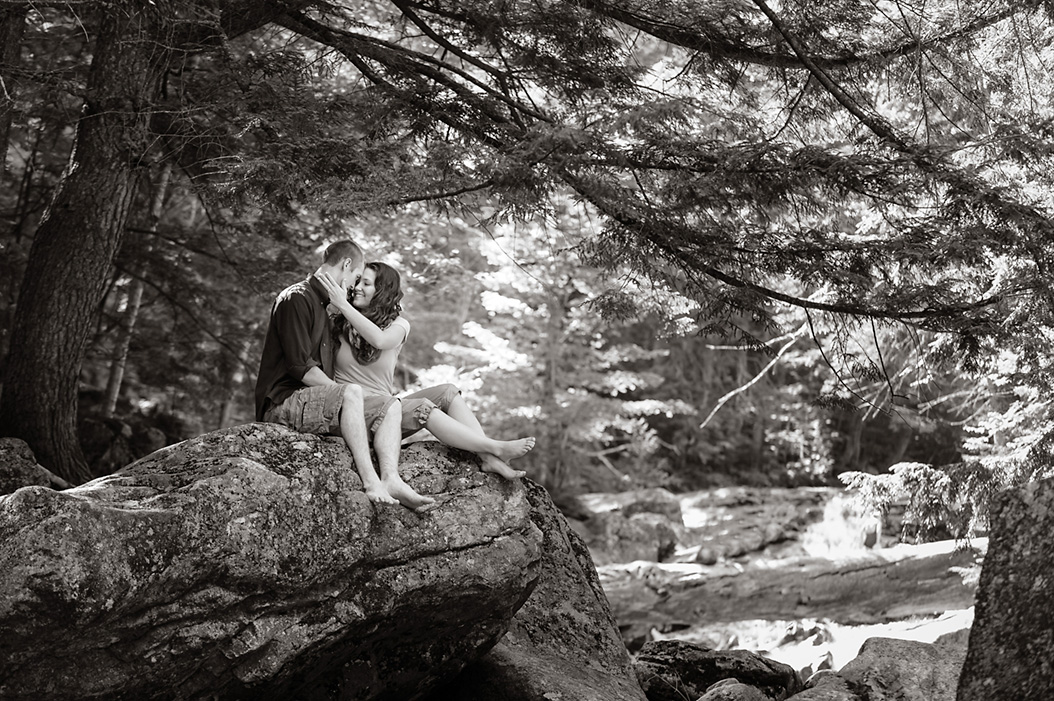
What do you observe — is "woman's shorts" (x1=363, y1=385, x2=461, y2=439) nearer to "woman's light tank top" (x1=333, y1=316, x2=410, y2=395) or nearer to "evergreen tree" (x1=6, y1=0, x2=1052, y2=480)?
"woman's light tank top" (x1=333, y1=316, x2=410, y2=395)

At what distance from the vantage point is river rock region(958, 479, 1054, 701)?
171 inches

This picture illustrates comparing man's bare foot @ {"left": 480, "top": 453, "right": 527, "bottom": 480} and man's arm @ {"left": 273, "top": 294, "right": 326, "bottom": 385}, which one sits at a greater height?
man's arm @ {"left": 273, "top": 294, "right": 326, "bottom": 385}

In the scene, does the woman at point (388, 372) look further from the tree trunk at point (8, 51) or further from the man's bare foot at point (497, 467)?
the tree trunk at point (8, 51)

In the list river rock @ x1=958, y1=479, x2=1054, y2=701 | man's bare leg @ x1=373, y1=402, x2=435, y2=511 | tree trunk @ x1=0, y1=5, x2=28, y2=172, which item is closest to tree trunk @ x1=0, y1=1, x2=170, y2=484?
tree trunk @ x1=0, y1=5, x2=28, y2=172

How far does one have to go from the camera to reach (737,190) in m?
7.12

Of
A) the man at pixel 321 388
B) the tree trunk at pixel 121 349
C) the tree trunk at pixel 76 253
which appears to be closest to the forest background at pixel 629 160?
the tree trunk at pixel 76 253

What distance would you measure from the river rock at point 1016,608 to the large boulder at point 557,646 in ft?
8.64

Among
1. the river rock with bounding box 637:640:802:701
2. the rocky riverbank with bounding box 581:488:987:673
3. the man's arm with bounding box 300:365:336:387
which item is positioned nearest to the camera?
the man's arm with bounding box 300:365:336:387

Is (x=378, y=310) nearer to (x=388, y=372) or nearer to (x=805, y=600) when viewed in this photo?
(x=388, y=372)

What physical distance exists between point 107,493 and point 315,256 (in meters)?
7.02

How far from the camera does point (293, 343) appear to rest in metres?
6.10

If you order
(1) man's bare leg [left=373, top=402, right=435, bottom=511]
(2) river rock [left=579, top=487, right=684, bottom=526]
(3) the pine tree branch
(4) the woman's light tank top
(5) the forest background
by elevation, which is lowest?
(2) river rock [left=579, top=487, right=684, bottom=526]

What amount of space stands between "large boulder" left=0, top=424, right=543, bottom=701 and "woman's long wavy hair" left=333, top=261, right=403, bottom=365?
2.27ft

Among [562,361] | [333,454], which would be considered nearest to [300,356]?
[333,454]
